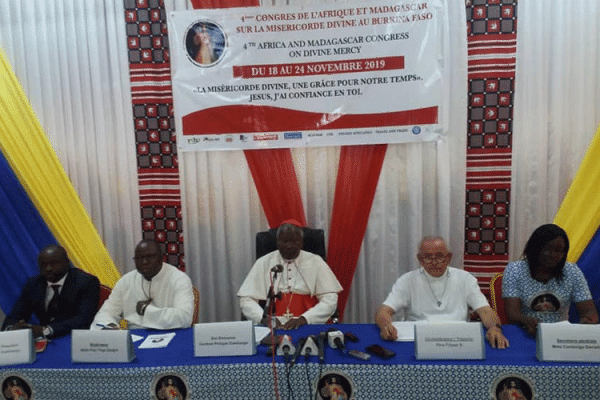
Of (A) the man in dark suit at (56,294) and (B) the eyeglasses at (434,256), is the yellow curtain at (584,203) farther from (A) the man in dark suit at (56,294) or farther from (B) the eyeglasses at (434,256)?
(A) the man in dark suit at (56,294)

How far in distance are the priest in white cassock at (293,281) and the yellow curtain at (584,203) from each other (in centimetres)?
175

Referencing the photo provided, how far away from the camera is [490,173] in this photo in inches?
Answer: 147

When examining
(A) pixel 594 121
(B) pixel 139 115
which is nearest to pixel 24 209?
(B) pixel 139 115

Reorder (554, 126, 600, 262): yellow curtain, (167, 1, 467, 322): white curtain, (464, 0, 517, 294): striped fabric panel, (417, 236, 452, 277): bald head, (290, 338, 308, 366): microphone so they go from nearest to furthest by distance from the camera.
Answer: (290, 338, 308, 366): microphone < (417, 236, 452, 277): bald head < (554, 126, 600, 262): yellow curtain < (464, 0, 517, 294): striped fabric panel < (167, 1, 467, 322): white curtain

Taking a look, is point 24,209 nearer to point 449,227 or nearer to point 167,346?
point 167,346

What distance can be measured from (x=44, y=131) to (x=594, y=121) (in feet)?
14.1

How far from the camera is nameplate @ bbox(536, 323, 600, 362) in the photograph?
2.02 meters

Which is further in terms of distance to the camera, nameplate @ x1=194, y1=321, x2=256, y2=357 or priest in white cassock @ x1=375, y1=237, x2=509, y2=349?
priest in white cassock @ x1=375, y1=237, x2=509, y2=349

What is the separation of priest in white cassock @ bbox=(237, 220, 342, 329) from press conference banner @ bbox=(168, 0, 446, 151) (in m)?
0.95

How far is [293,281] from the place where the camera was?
326 centimetres

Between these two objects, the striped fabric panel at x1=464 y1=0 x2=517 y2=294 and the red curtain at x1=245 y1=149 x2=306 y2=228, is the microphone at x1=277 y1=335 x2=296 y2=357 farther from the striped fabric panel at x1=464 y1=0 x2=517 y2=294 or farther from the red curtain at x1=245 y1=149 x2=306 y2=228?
the striped fabric panel at x1=464 y1=0 x2=517 y2=294

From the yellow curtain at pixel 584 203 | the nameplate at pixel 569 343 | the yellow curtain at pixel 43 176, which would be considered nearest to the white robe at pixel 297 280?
the nameplate at pixel 569 343

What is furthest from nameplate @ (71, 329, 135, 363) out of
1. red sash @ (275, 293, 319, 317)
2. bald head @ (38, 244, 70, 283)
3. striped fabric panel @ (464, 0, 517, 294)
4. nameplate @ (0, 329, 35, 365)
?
striped fabric panel @ (464, 0, 517, 294)

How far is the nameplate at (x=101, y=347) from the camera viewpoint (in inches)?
87.0
